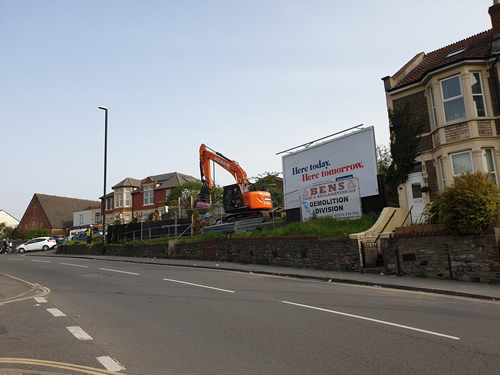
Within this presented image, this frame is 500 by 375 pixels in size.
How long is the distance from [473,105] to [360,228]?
7.12m

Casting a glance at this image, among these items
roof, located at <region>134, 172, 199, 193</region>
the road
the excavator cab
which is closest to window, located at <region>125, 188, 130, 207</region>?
roof, located at <region>134, 172, 199, 193</region>

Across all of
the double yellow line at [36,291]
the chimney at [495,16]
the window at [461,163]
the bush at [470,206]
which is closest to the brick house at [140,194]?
the double yellow line at [36,291]

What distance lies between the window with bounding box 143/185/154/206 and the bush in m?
51.3

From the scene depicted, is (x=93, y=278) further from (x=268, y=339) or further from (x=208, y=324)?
(x=268, y=339)

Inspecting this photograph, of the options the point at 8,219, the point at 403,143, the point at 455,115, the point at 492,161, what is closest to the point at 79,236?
the point at 403,143

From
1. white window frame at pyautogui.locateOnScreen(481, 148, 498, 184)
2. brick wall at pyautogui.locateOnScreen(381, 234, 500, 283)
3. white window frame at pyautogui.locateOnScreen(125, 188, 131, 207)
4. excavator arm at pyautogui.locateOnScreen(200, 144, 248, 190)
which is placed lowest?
brick wall at pyautogui.locateOnScreen(381, 234, 500, 283)

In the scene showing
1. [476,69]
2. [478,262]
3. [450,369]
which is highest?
[476,69]

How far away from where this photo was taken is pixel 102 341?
20.0ft

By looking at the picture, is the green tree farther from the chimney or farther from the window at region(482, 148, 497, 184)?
the chimney

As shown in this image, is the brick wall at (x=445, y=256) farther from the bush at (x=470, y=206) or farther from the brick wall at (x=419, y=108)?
the brick wall at (x=419, y=108)

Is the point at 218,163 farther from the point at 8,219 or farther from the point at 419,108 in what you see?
the point at 8,219

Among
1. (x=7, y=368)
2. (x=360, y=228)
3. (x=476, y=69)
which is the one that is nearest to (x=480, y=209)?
(x=360, y=228)

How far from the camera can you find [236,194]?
25797 mm

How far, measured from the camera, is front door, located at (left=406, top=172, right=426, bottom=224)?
18.0m
